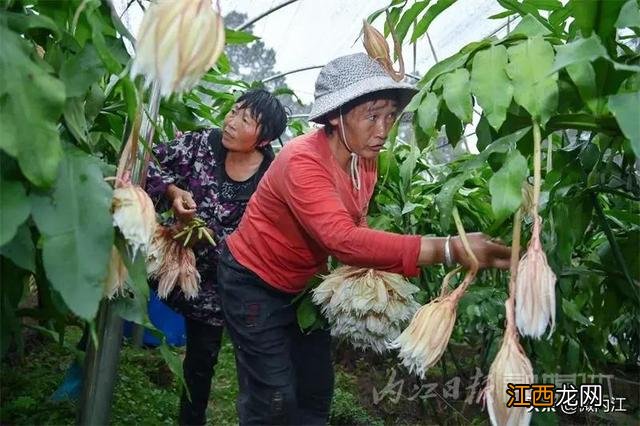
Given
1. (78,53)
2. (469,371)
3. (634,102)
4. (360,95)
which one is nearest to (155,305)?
(469,371)

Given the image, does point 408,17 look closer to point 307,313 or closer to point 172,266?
point 307,313

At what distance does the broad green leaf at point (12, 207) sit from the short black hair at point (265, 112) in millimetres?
911

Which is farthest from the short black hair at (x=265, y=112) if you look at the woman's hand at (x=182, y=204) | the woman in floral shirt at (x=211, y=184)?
the woman's hand at (x=182, y=204)

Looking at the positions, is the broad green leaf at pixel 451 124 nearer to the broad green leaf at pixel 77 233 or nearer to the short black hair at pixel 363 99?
the short black hair at pixel 363 99

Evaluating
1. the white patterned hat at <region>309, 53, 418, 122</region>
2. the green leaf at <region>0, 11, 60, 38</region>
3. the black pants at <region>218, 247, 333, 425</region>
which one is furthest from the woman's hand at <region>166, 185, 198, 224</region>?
the green leaf at <region>0, 11, 60, 38</region>

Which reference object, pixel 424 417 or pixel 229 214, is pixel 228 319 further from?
pixel 424 417

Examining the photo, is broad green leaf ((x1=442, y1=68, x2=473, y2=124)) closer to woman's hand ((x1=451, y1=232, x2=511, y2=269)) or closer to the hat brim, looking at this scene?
woman's hand ((x1=451, y1=232, x2=511, y2=269))

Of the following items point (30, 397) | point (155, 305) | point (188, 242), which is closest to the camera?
point (188, 242)

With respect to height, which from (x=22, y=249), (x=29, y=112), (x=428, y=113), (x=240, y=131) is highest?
(x=240, y=131)

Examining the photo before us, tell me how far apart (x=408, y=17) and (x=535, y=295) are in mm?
646

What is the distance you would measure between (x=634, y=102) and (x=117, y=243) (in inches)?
21.0

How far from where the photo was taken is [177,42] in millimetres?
688

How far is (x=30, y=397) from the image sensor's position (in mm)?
1685

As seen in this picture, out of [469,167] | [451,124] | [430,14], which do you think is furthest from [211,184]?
[469,167]
